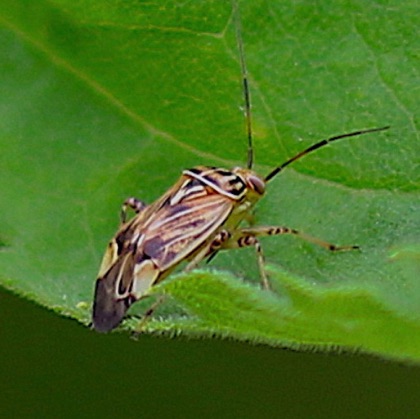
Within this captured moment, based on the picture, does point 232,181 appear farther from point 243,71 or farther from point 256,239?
point 243,71

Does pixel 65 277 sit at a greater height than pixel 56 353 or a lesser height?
greater

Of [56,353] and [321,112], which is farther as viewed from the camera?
[56,353]

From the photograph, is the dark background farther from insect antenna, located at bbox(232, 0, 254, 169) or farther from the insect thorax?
insect antenna, located at bbox(232, 0, 254, 169)

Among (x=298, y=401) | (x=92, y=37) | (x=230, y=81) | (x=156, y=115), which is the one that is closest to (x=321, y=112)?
(x=230, y=81)

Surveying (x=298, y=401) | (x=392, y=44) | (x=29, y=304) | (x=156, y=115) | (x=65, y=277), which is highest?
(x=392, y=44)

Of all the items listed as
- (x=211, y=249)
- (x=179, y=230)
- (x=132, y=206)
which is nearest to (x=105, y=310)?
(x=132, y=206)

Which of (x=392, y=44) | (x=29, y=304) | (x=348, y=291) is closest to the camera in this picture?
(x=348, y=291)

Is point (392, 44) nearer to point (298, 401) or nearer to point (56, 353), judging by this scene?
point (298, 401)

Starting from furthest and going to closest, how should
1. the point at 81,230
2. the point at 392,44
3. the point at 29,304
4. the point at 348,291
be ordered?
the point at 29,304
the point at 81,230
the point at 392,44
the point at 348,291

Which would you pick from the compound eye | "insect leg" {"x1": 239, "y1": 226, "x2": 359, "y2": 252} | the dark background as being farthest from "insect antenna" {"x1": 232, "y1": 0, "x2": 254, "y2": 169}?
the dark background
